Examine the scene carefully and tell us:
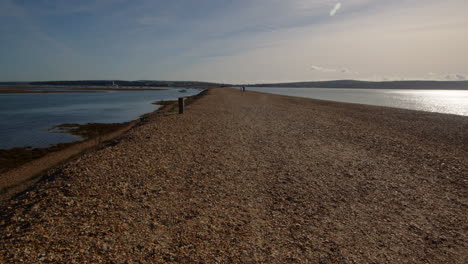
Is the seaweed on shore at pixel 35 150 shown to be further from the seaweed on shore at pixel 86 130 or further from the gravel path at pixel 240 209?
the gravel path at pixel 240 209

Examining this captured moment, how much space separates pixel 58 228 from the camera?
3.95 m

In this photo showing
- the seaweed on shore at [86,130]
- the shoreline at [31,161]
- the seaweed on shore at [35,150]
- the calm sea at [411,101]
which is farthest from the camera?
the calm sea at [411,101]

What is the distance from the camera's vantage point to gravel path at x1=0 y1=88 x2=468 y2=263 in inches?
142

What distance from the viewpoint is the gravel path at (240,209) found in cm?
361

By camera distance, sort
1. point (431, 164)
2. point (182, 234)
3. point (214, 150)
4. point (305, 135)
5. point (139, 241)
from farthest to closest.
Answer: point (305, 135), point (214, 150), point (431, 164), point (182, 234), point (139, 241)

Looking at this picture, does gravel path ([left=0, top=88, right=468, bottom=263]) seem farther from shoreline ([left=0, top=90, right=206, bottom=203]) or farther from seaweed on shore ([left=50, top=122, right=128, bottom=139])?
seaweed on shore ([left=50, top=122, right=128, bottom=139])

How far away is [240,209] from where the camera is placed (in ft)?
16.1

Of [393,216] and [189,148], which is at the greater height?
[189,148]

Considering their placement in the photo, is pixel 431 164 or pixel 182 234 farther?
pixel 431 164

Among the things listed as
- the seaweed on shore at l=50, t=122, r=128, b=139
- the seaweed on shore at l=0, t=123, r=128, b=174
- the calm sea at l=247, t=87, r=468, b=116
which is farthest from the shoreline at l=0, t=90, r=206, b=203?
the calm sea at l=247, t=87, r=468, b=116

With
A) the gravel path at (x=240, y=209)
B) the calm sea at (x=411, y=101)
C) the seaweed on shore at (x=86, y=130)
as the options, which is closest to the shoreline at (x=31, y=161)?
the seaweed on shore at (x=86, y=130)

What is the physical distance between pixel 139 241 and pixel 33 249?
1424 mm

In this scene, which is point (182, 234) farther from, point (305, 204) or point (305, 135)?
point (305, 135)

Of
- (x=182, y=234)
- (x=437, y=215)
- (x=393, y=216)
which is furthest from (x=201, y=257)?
(x=437, y=215)
